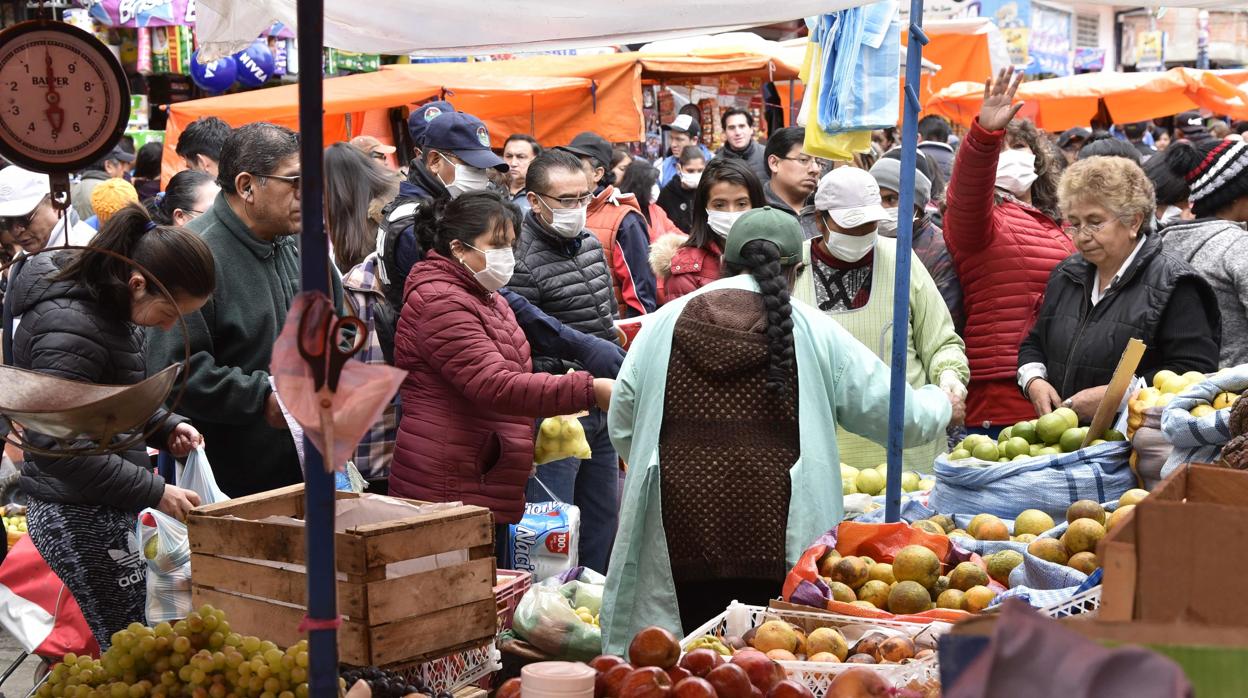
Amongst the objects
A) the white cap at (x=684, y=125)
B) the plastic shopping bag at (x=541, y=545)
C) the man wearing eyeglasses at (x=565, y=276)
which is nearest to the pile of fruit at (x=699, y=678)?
the plastic shopping bag at (x=541, y=545)

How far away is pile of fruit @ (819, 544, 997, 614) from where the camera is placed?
327 centimetres

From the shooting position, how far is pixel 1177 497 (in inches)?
81.8

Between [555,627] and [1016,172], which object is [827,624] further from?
[1016,172]

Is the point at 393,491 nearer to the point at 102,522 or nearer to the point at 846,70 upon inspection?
the point at 102,522

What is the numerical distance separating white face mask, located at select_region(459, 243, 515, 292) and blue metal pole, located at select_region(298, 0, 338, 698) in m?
2.54

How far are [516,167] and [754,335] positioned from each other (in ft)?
15.4

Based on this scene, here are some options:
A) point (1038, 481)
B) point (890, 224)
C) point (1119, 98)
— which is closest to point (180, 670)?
point (1038, 481)

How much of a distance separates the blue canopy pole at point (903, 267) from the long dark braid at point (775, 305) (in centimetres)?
35

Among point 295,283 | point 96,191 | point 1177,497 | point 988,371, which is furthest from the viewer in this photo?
point 96,191

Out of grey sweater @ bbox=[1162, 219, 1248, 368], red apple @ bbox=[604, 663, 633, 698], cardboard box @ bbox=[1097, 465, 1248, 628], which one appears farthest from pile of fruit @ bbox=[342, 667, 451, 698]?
grey sweater @ bbox=[1162, 219, 1248, 368]

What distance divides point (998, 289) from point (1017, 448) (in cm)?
136

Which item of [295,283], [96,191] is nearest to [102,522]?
[295,283]

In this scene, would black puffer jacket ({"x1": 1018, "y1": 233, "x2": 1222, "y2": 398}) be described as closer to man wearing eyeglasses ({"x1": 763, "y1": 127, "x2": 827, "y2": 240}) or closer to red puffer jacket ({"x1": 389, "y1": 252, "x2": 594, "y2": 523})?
red puffer jacket ({"x1": 389, "y1": 252, "x2": 594, "y2": 523})

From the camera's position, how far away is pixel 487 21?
4125mm
